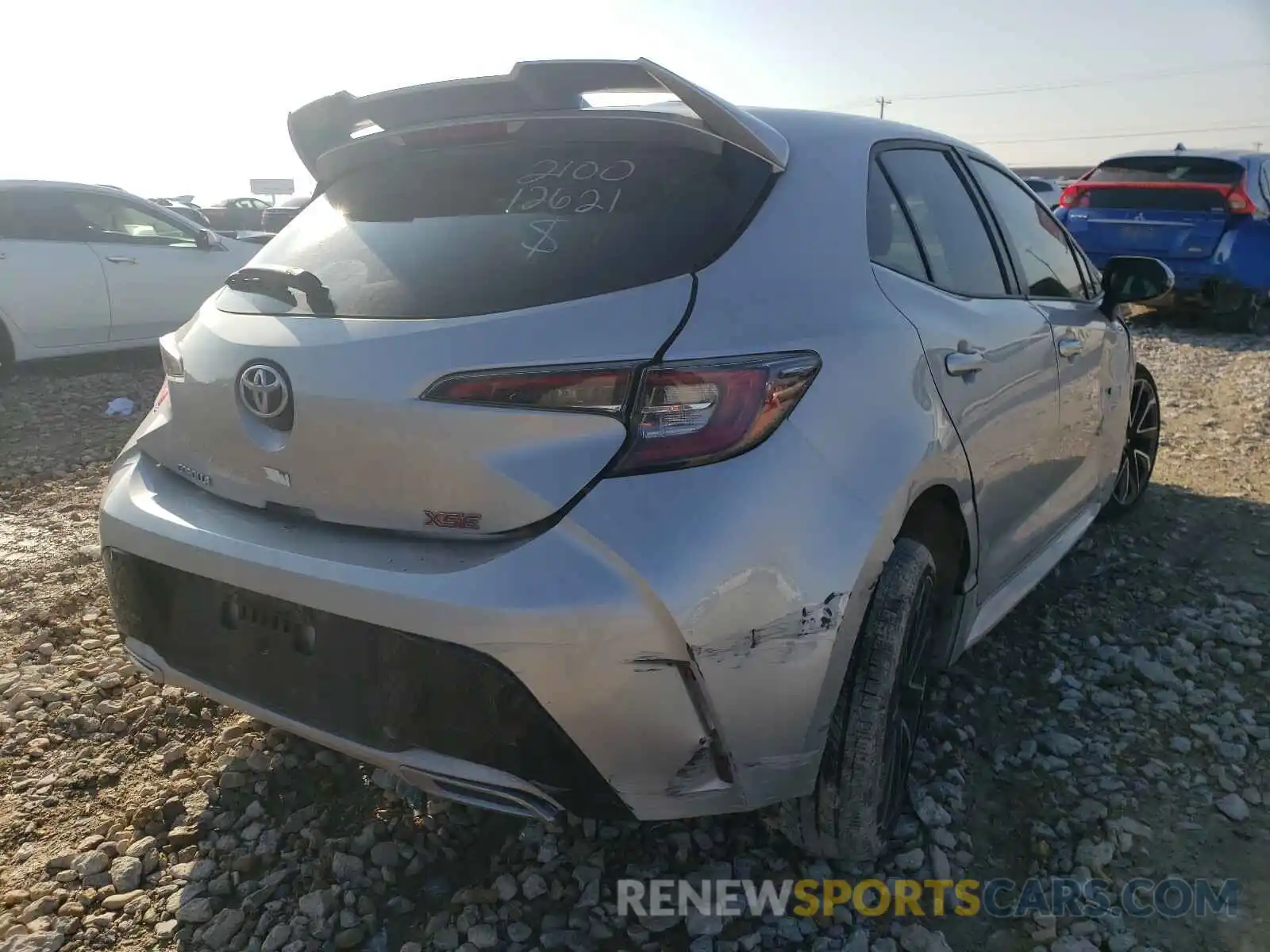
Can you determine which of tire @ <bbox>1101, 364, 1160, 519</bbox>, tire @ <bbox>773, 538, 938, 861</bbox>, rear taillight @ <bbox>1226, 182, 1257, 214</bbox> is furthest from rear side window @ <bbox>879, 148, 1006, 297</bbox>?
rear taillight @ <bbox>1226, 182, 1257, 214</bbox>

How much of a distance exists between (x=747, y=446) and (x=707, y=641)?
1.12ft

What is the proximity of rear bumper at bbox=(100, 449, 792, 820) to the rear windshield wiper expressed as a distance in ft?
1.46

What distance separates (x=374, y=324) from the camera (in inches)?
73.6

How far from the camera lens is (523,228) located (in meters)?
1.97

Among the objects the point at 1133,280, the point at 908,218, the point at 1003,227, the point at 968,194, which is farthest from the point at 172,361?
the point at 1133,280

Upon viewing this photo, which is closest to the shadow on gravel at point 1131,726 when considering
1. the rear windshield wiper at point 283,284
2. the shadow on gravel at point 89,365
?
the rear windshield wiper at point 283,284

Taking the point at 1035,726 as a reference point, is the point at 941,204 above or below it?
above

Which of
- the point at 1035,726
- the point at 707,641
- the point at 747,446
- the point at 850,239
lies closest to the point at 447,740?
the point at 707,641

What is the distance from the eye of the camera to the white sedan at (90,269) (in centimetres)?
706

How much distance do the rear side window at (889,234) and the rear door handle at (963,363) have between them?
212mm

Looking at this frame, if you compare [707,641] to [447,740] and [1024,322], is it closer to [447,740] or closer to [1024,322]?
[447,740]

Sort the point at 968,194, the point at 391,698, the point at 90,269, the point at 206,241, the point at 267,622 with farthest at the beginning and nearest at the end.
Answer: the point at 206,241 → the point at 90,269 → the point at 968,194 → the point at 267,622 → the point at 391,698

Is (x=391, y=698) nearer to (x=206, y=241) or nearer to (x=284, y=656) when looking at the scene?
(x=284, y=656)

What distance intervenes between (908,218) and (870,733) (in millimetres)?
1272
